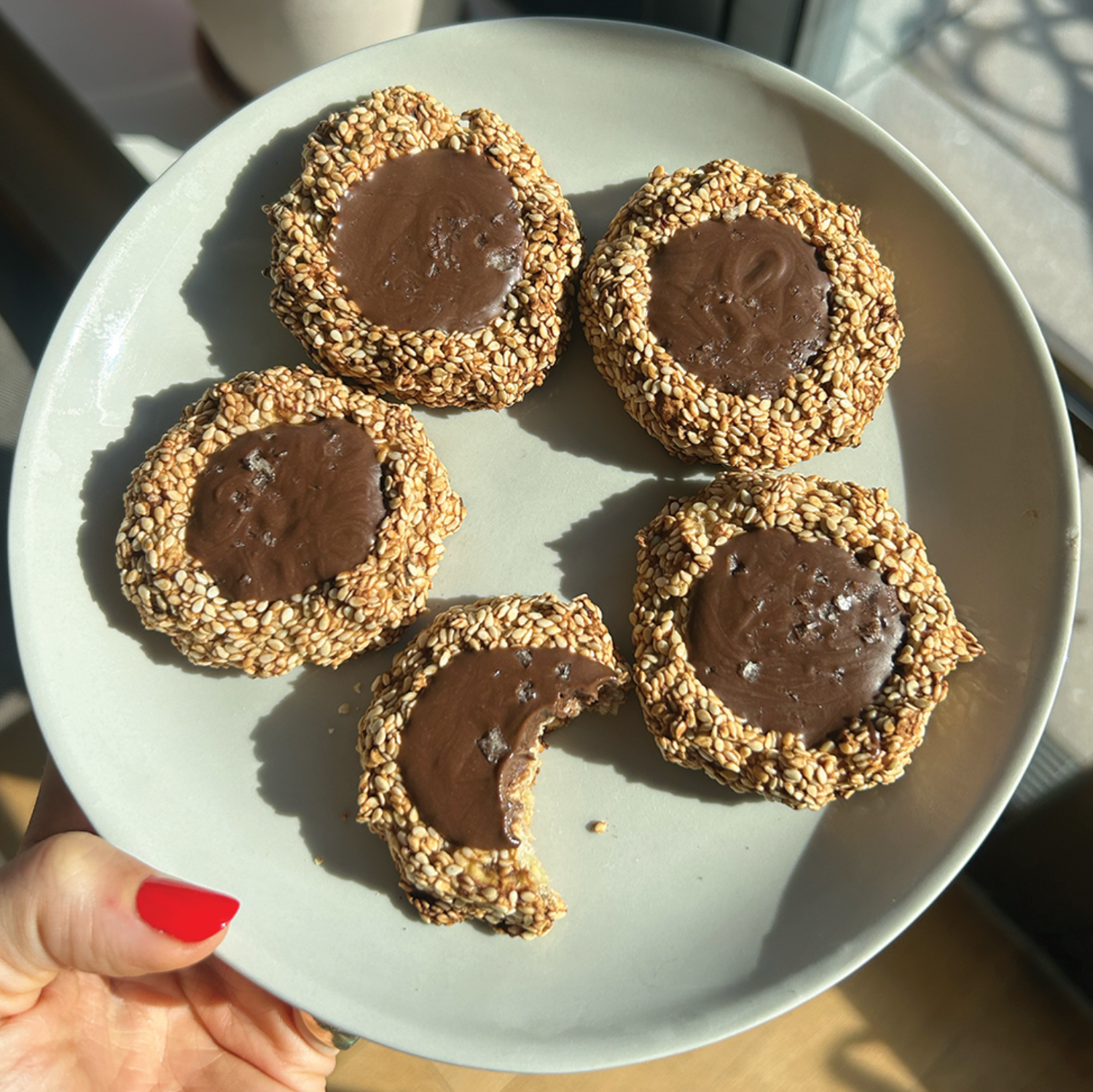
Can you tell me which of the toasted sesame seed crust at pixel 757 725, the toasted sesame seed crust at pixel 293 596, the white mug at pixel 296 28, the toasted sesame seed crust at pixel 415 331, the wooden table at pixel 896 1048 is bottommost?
the wooden table at pixel 896 1048

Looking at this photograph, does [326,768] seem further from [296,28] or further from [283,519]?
[296,28]

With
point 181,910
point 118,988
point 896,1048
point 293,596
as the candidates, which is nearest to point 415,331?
point 293,596

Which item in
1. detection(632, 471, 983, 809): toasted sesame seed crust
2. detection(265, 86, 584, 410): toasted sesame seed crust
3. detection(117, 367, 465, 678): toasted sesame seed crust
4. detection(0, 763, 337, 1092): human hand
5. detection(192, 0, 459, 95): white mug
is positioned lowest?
detection(0, 763, 337, 1092): human hand

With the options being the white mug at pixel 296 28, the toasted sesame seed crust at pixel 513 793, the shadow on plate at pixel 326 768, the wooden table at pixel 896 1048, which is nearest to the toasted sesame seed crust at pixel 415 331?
the white mug at pixel 296 28

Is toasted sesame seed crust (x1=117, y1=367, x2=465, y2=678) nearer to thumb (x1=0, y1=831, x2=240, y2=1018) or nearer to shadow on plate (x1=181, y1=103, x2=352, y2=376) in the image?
shadow on plate (x1=181, y1=103, x2=352, y2=376)

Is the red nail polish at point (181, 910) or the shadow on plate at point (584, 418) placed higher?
the shadow on plate at point (584, 418)

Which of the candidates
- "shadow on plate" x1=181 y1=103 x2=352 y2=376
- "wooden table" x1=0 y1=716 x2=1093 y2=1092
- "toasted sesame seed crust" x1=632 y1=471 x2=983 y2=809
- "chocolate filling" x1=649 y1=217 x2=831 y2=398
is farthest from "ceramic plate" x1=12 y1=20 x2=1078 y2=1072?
"wooden table" x1=0 y1=716 x2=1093 y2=1092

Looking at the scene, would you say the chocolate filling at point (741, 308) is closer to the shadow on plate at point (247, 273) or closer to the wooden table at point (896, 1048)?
the shadow on plate at point (247, 273)
